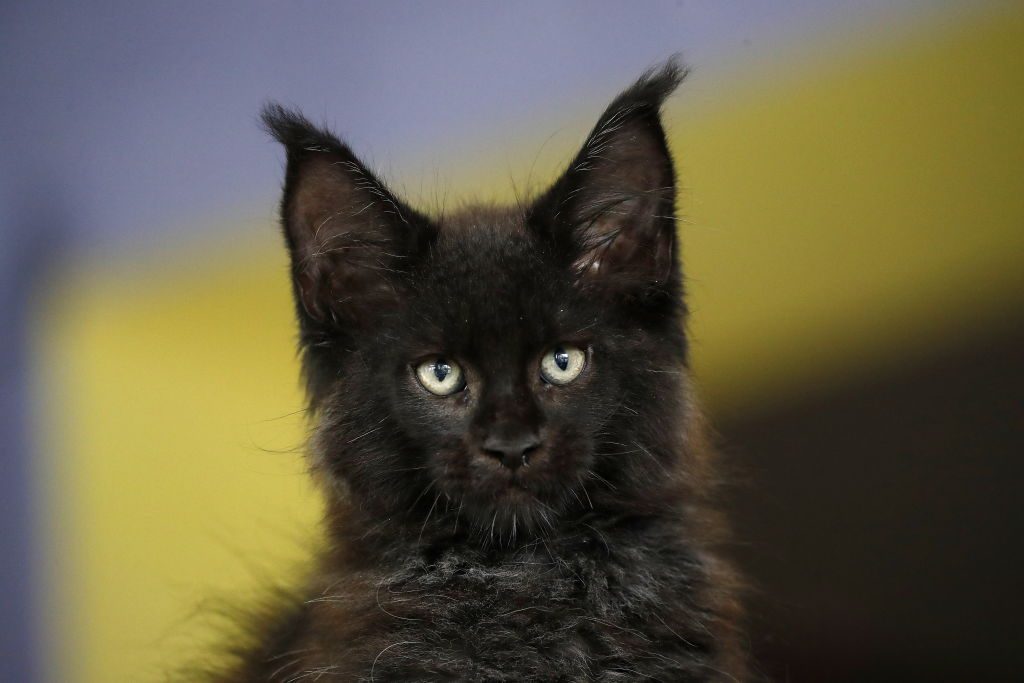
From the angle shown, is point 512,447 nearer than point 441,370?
Yes

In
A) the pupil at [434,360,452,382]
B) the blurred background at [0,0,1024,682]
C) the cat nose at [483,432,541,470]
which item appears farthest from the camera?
the blurred background at [0,0,1024,682]

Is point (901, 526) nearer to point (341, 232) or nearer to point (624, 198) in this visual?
point (624, 198)

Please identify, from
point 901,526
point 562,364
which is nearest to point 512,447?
point 562,364

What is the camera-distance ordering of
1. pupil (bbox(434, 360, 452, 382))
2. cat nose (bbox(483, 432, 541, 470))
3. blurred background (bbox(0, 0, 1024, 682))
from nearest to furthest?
cat nose (bbox(483, 432, 541, 470)), pupil (bbox(434, 360, 452, 382)), blurred background (bbox(0, 0, 1024, 682))

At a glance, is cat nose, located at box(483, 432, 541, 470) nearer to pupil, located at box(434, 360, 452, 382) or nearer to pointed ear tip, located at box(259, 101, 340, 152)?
pupil, located at box(434, 360, 452, 382)

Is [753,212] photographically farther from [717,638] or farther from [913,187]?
[717,638]

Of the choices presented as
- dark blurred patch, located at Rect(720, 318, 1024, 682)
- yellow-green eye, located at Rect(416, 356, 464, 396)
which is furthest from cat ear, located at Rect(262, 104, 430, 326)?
dark blurred patch, located at Rect(720, 318, 1024, 682)

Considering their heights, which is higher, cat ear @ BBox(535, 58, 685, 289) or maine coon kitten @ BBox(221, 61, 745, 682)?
cat ear @ BBox(535, 58, 685, 289)
